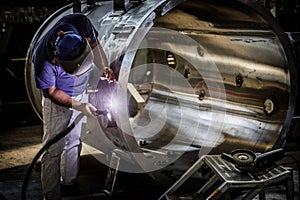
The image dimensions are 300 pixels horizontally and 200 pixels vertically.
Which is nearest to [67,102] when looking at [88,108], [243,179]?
[88,108]

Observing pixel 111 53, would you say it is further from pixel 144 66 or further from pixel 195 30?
pixel 144 66

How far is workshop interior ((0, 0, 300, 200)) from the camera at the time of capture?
2.94m

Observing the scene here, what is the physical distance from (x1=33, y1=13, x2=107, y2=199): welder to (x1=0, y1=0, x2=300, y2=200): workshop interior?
111mm

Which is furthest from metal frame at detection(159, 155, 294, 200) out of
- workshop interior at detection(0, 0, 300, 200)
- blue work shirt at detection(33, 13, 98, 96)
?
blue work shirt at detection(33, 13, 98, 96)

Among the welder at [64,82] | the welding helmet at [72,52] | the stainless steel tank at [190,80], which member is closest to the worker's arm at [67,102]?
the welder at [64,82]

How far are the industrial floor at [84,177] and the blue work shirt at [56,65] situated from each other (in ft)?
2.97

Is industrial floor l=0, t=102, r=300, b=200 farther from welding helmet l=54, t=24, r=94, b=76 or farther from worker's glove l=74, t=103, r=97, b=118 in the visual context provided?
welding helmet l=54, t=24, r=94, b=76

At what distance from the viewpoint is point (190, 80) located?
5137 mm

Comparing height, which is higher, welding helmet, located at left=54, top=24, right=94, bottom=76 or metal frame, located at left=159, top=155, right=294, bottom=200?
welding helmet, located at left=54, top=24, right=94, bottom=76

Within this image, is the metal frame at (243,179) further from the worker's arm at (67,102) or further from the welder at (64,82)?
the welder at (64,82)

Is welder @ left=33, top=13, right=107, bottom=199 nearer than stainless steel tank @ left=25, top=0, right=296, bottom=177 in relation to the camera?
Yes

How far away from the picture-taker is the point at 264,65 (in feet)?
12.8

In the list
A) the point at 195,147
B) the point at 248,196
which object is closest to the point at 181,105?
the point at 195,147

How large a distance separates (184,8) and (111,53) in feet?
4.24
